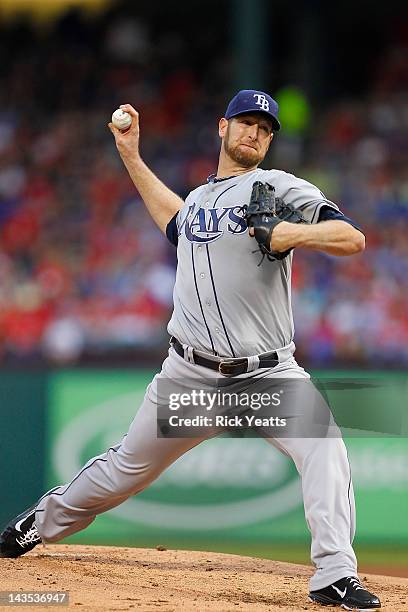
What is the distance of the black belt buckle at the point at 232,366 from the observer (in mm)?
4512

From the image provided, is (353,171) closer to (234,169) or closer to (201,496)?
(201,496)

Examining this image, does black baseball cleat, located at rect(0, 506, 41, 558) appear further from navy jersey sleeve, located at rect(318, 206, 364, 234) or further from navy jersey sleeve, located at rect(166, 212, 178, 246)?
navy jersey sleeve, located at rect(318, 206, 364, 234)

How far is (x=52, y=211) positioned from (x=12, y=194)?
0.72m

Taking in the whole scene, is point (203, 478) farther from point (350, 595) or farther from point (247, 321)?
point (350, 595)

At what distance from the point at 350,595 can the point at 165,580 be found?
96 centimetres

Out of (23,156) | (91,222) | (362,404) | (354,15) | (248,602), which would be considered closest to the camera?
(248,602)

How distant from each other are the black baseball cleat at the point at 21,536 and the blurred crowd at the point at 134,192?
4.18m

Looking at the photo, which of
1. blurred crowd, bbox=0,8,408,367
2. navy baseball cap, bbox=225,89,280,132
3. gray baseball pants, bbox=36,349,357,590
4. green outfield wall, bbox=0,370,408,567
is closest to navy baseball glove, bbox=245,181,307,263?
navy baseball cap, bbox=225,89,280,132

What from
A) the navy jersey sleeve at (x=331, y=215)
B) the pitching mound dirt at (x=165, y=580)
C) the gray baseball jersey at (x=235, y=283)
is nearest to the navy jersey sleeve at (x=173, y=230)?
the gray baseball jersey at (x=235, y=283)

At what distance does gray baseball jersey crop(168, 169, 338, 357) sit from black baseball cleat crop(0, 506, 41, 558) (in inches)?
43.2

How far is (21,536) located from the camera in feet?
16.5

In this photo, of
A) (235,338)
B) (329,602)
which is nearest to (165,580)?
(329,602)

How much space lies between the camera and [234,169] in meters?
4.72

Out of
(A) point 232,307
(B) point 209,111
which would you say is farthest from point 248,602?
(B) point 209,111
